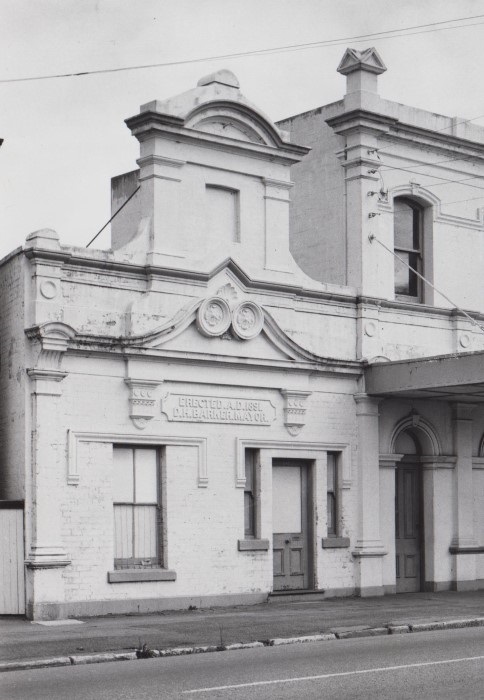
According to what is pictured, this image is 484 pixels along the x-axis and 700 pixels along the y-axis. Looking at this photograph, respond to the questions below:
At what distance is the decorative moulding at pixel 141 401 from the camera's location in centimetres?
2011

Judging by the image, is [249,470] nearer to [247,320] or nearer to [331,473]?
[331,473]

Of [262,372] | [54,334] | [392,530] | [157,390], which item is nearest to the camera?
[54,334]

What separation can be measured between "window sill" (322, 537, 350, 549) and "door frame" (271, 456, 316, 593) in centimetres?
25

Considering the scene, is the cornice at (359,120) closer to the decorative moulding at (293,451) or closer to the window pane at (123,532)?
the decorative moulding at (293,451)

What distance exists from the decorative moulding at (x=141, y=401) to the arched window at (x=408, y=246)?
7.25 meters

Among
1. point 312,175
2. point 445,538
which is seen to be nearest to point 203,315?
point 312,175

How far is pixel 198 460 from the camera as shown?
20984 millimetres

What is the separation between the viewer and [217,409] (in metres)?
21.4

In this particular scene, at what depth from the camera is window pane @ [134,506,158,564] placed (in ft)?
66.4

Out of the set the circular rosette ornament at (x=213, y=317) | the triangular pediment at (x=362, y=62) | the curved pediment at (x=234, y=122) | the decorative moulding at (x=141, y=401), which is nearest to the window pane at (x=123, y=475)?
the decorative moulding at (x=141, y=401)

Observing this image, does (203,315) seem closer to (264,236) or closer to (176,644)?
(264,236)

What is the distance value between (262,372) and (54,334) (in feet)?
14.8

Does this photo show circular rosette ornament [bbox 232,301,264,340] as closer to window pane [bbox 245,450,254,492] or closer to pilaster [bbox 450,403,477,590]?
window pane [bbox 245,450,254,492]

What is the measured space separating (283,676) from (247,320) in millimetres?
9993
